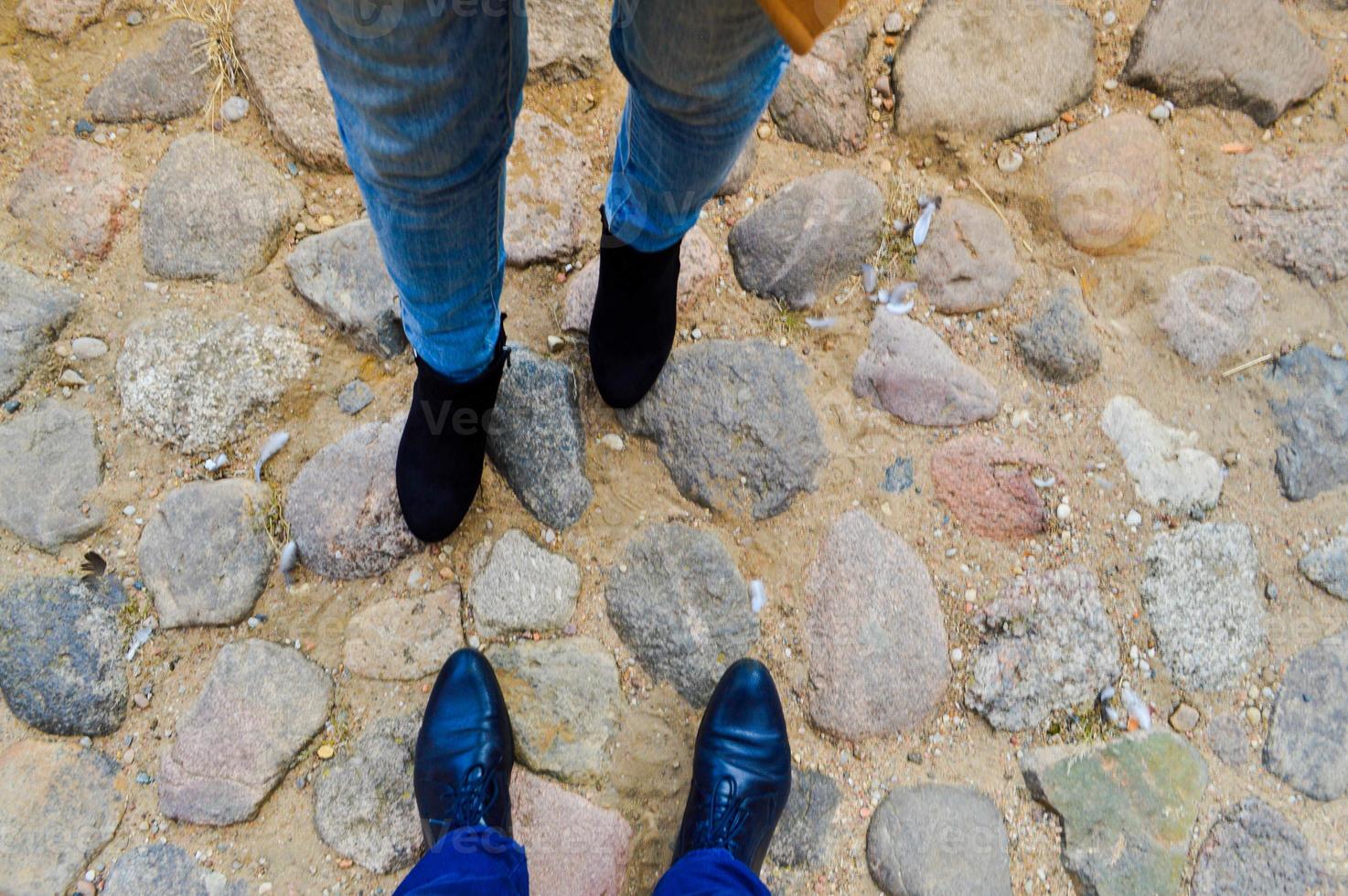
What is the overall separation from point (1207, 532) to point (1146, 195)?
678 mm

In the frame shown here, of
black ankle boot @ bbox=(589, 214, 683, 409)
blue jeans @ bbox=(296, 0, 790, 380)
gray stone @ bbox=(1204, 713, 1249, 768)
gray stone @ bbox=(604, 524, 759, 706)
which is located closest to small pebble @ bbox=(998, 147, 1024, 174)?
black ankle boot @ bbox=(589, 214, 683, 409)

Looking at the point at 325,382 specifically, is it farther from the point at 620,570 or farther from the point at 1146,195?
the point at 1146,195

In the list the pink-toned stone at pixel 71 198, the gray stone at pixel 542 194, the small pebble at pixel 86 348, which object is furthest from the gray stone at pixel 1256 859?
the pink-toned stone at pixel 71 198

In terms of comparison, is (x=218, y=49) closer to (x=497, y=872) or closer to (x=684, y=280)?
(x=684, y=280)

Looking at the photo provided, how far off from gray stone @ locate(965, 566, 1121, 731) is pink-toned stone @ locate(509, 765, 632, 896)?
2.11 ft

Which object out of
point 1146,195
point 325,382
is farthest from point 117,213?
point 1146,195

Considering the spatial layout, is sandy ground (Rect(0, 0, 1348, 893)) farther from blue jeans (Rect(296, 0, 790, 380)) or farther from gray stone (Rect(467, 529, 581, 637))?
blue jeans (Rect(296, 0, 790, 380))

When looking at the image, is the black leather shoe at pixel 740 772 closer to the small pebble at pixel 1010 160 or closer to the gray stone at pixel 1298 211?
the small pebble at pixel 1010 160

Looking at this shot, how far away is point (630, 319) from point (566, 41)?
74 centimetres

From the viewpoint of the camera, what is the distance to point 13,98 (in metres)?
1.77

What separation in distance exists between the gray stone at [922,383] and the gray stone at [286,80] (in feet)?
3.61

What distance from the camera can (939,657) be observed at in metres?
1.55

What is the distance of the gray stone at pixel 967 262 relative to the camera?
176 centimetres

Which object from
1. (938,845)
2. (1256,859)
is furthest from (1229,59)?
(938,845)
